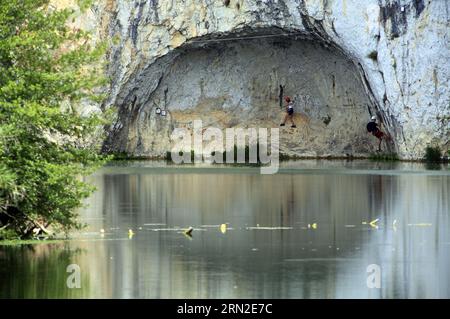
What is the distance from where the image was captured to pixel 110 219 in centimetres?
2803

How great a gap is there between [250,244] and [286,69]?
34114 mm

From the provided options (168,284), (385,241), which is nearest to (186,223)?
(385,241)

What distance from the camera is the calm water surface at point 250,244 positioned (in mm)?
18609

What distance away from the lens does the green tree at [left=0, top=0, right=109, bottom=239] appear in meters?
22.5

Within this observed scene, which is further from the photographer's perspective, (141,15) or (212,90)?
(212,90)

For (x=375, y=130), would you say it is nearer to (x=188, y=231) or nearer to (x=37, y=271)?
(x=188, y=231)

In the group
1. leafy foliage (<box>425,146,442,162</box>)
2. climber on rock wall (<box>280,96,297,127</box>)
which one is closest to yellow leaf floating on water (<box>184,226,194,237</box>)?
leafy foliage (<box>425,146,442,162</box>)

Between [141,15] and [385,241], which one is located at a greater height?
[141,15]

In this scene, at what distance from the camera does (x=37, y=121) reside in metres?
22.4

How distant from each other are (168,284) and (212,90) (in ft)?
129

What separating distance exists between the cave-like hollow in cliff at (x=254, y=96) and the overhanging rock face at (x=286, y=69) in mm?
52
